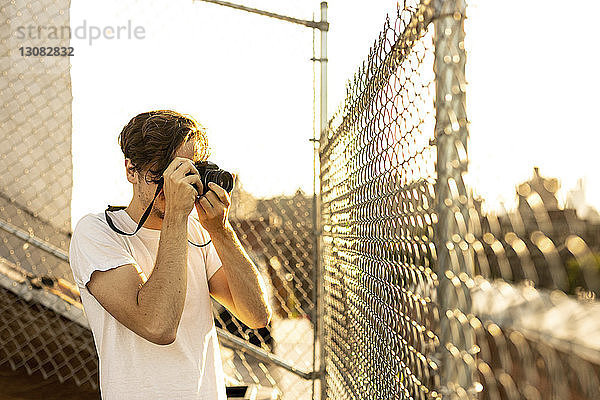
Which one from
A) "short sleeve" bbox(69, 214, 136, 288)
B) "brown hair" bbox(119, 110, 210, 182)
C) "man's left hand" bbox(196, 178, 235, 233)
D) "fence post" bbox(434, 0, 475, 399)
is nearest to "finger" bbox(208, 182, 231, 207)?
"man's left hand" bbox(196, 178, 235, 233)

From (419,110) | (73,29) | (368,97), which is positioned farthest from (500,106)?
(73,29)

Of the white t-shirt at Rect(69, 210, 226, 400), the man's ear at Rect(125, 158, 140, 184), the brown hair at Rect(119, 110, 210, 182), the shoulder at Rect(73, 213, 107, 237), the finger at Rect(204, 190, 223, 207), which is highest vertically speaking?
the brown hair at Rect(119, 110, 210, 182)

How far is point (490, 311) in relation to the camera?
2.21 ft

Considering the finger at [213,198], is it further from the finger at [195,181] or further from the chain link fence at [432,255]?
the chain link fence at [432,255]

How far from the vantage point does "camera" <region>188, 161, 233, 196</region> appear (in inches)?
64.1

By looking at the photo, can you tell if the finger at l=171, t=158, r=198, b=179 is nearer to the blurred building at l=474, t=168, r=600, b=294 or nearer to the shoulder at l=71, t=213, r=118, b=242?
the shoulder at l=71, t=213, r=118, b=242

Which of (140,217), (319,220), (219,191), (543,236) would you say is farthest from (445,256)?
(319,220)

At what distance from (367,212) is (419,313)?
0.55 m

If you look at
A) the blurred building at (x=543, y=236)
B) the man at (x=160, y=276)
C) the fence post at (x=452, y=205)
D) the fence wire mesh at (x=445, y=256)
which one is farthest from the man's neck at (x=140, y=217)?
the blurred building at (x=543, y=236)

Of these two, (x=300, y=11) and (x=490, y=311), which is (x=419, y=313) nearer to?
(x=490, y=311)

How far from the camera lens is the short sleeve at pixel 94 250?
57.9 inches

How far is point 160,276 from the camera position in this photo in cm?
145

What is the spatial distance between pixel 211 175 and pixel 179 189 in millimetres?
123

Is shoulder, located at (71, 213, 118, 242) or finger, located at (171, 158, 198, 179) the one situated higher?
finger, located at (171, 158, 198, 179)
